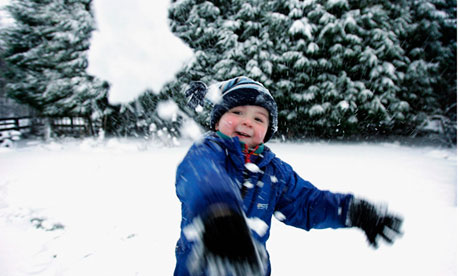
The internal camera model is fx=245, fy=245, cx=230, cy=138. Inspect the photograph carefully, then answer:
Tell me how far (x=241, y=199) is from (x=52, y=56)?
11.3 metres

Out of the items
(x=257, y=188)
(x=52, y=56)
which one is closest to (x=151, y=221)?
(x=257, y=188)

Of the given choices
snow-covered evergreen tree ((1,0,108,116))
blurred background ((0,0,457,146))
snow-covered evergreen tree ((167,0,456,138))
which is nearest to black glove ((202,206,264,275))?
blurred background ((0,0,457,146))

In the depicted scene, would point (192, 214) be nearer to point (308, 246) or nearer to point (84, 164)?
point (308, 246)

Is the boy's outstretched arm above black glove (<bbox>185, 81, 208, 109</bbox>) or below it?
below

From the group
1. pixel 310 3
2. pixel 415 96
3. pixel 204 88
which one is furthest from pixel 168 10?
pixel 415 96

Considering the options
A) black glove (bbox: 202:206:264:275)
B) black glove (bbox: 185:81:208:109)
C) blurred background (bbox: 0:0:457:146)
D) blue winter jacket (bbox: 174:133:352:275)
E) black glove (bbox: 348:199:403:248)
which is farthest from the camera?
blurred background (bbox: 0:0:457:146)

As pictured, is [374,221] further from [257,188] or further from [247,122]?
[247,122]

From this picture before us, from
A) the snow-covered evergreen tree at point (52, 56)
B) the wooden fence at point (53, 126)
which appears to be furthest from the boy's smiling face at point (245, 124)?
the wooden fence at point (53, 126)

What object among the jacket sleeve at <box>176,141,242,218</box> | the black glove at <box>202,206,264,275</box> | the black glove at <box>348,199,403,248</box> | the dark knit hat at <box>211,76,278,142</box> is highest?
the dark knit hat at <box>211,76,278,142</box>

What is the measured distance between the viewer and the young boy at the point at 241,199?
2.02 ft

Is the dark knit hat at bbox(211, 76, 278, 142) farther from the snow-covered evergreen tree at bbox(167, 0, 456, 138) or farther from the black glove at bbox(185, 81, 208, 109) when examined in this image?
the snow-covered evergreen tree at bbox(167, 0, 456, 138)

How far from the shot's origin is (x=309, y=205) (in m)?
1.18

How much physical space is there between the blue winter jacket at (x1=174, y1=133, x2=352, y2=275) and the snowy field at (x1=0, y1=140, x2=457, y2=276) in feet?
1.16

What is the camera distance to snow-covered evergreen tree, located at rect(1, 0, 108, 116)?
28.5 ft
